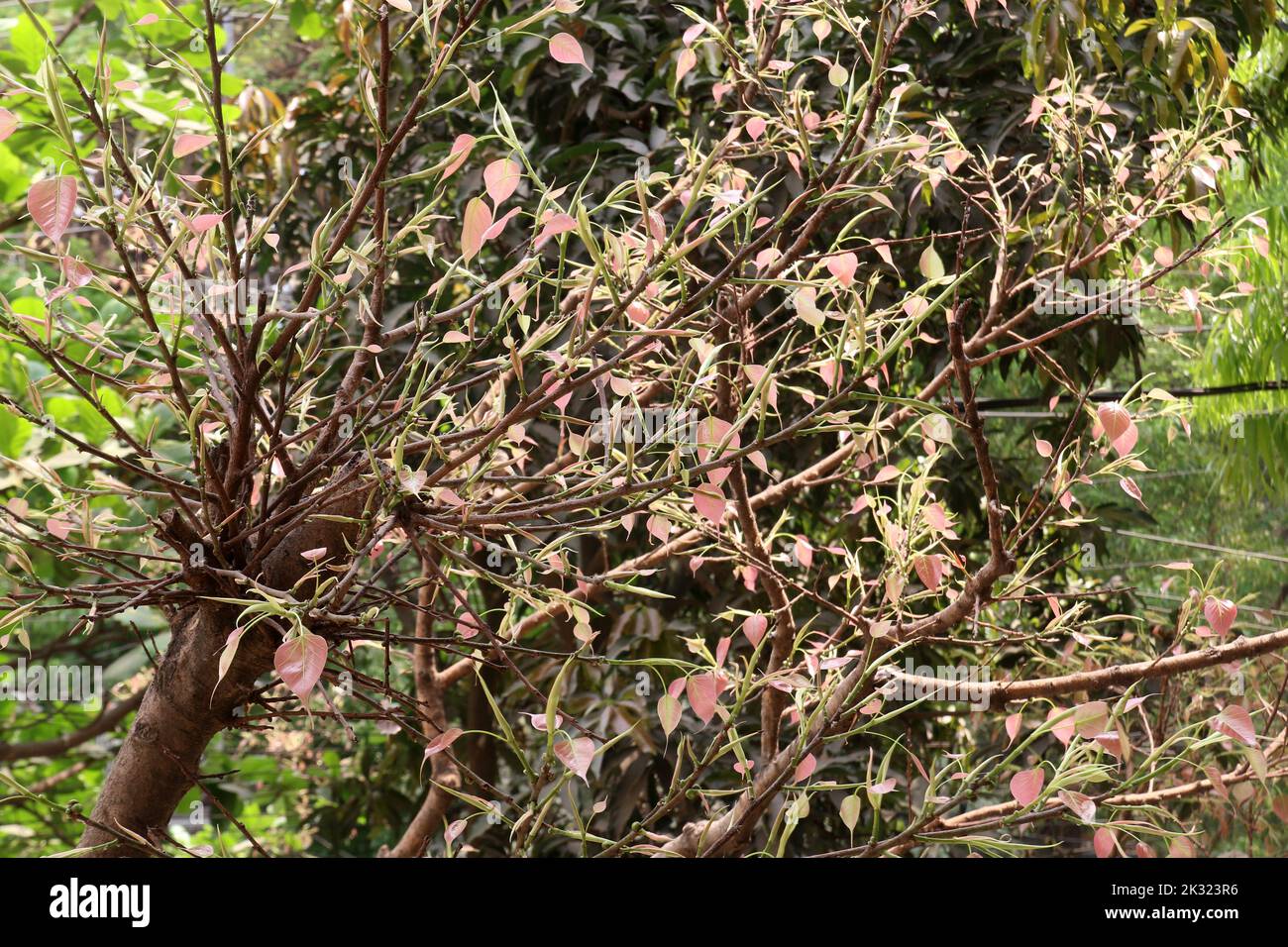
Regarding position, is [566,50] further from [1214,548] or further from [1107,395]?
[1214,548]

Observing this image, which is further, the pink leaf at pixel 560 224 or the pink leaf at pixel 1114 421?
the pink leaf at pixel 1114 421

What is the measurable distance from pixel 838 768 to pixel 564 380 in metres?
0.86

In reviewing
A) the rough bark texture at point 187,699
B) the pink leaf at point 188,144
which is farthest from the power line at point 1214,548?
the pink leaf at point 188,144

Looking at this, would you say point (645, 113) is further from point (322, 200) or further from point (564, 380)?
point (564, 380)

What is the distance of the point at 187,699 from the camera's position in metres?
0.64

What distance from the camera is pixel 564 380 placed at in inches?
21.3

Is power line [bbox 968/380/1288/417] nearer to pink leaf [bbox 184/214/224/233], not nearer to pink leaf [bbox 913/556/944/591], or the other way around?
pink leaf [bbox 913/556/944/591]

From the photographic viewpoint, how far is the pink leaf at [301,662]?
457 mm

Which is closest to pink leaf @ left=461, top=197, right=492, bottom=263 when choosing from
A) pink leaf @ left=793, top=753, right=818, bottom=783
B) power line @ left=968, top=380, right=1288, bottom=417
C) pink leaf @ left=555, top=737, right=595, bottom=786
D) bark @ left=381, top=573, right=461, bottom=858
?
pink leaf @ left=555, top=737, right=595, bottom=786

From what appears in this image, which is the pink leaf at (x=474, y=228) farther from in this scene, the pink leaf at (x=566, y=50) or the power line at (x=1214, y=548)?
the power line at (x=1214, y=548)

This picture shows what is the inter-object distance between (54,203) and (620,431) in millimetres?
352

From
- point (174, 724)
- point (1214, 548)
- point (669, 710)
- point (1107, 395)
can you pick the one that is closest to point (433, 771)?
point (174, 724)

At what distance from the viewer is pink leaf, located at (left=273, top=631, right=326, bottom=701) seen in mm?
457
